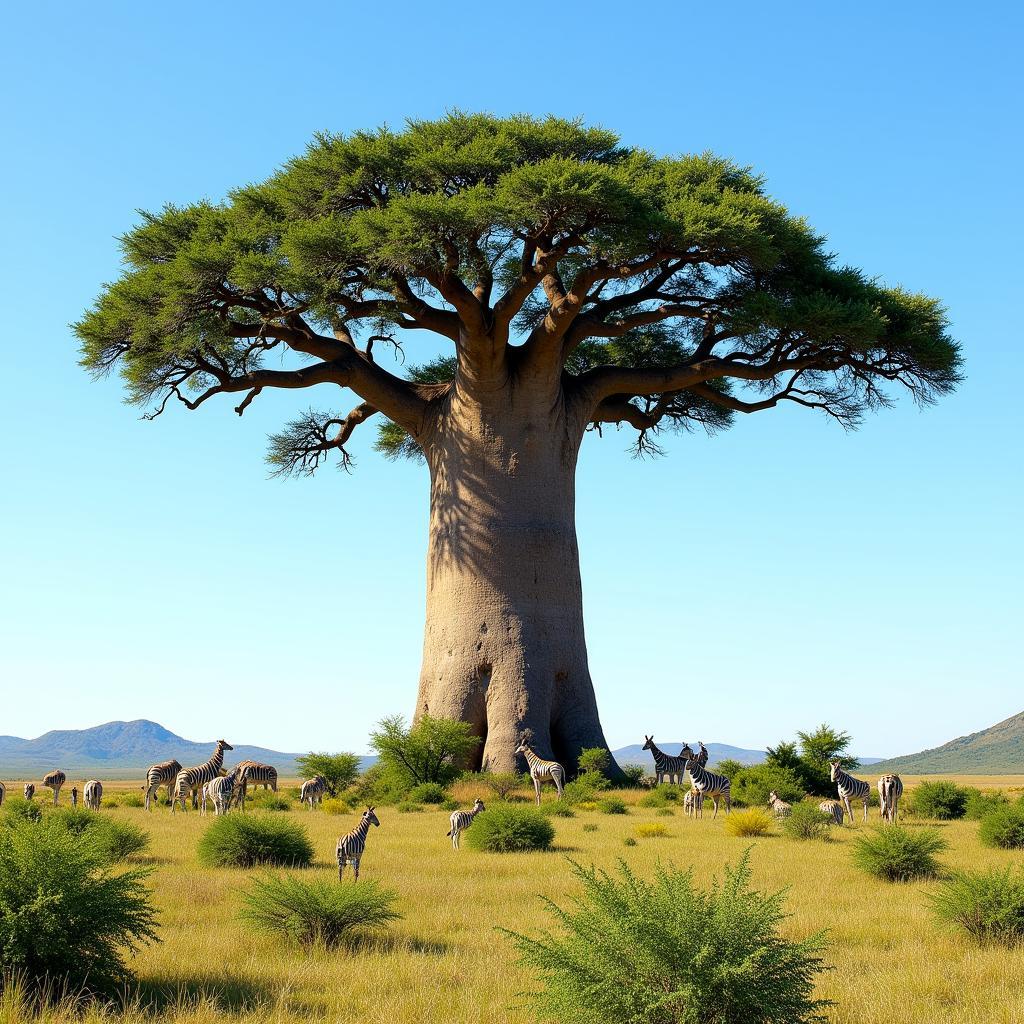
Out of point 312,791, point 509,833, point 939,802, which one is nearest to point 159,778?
point 312,791

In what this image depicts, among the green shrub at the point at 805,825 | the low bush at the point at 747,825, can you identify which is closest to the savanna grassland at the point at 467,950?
the green shrub at the point at 805,825

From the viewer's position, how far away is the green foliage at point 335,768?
25.4 metres

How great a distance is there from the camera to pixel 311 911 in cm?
848

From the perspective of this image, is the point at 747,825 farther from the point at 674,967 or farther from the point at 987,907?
the point at 674,967

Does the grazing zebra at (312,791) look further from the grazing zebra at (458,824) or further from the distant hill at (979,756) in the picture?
the distant hill at (979,756)

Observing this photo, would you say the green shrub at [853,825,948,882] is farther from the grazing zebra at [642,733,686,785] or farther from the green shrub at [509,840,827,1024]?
the grazing zebra at [642,733,686,785]

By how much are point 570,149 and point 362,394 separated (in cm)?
695

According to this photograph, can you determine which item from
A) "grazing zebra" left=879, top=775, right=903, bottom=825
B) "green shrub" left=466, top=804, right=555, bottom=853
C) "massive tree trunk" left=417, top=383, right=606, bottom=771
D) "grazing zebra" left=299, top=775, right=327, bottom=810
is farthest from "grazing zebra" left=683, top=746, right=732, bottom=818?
"grazing zebra" left=299, top=775, right=327, bottom=810

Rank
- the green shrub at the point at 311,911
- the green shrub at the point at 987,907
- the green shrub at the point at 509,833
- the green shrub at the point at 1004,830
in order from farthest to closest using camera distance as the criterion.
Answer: the green shrub at the point at 1004,830, the green shrub at the point at 509,833, the green shrub at the point at 987,907, the green shrub at the point at 311,911

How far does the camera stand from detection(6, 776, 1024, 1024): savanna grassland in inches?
259

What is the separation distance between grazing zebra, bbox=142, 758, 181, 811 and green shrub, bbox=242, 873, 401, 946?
1469 cm

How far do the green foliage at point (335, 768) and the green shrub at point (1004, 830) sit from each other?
13851 mm

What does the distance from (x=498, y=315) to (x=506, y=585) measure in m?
5.58

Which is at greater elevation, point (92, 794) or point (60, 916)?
point (92, 794)
